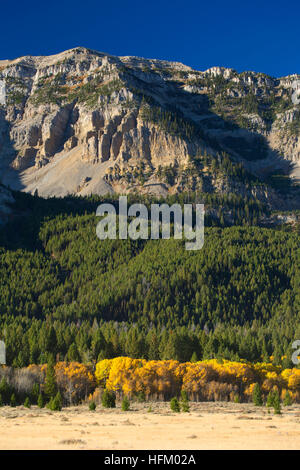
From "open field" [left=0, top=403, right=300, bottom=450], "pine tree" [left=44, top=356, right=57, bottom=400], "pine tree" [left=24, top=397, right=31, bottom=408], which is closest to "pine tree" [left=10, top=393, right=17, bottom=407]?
"pine tree" [left=24, top=397, right=31, bottom=408]

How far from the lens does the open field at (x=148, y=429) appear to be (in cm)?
4500

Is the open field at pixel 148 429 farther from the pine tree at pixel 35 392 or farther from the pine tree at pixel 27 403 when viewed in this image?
the pine tree at pixel 35 392

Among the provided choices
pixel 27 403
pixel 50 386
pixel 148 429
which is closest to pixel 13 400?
pixel 27 403

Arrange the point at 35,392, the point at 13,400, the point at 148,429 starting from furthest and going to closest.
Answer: the point at 35,392 < the point at 13,400 < the point at 148,429

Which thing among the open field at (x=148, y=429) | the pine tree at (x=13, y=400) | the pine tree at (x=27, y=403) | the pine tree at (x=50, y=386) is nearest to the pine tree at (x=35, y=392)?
the pine tree at (x=50, y=386)

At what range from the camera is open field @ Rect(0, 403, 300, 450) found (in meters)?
45.0

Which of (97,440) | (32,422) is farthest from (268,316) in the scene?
(97,440)

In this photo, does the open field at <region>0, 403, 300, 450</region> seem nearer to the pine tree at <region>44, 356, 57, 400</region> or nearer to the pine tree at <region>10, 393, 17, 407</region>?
the pine tree at <region>10, 393, 17, 407</region>

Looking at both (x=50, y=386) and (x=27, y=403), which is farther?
(x=50, y=386)

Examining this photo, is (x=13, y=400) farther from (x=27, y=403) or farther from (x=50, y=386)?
(x=50, y=386)

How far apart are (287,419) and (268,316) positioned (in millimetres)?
131820

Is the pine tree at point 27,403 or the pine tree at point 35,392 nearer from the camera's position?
the pine tree at point 27,403

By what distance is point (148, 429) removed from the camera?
54.6m

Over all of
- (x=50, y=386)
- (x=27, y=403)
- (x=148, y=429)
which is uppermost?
(x=148, y=429)
